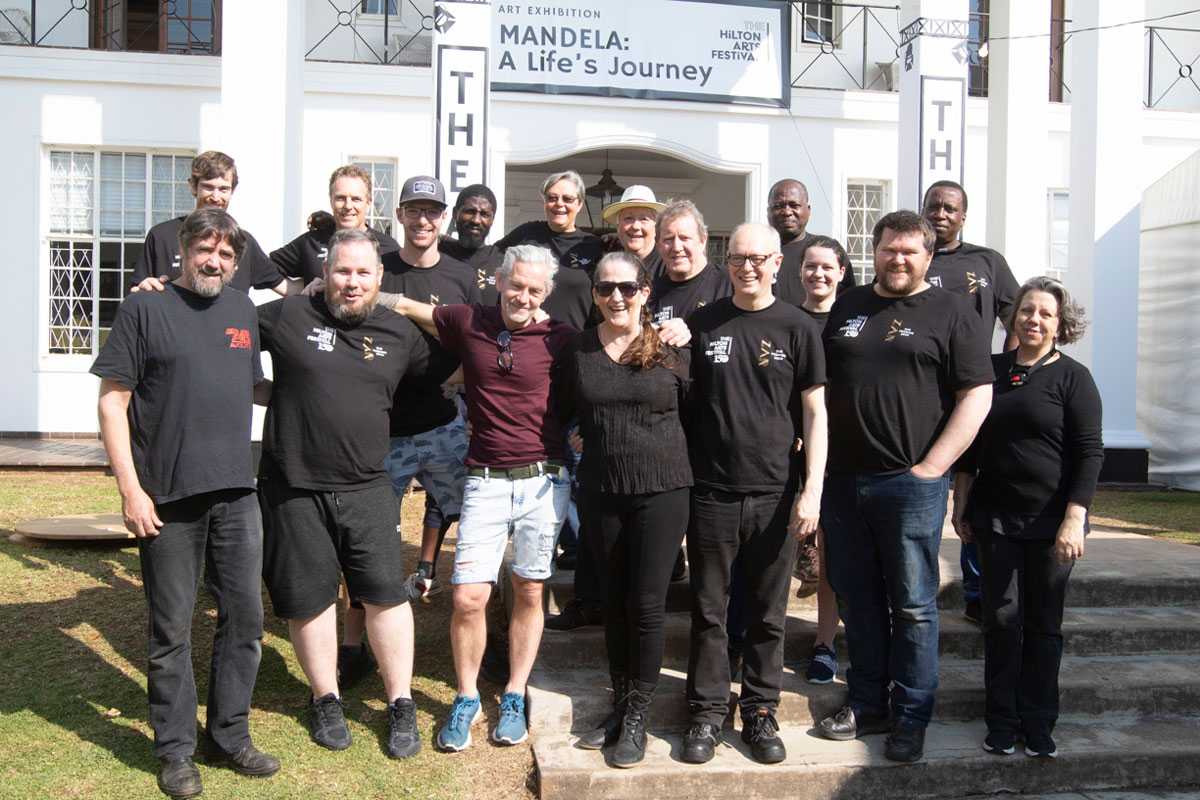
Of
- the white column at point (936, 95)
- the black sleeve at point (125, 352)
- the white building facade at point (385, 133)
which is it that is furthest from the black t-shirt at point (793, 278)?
the white building facade at point (385, 133)

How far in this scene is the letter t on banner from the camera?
8.27 metres

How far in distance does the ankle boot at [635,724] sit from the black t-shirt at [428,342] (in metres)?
1.41

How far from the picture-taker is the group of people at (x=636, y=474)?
3.81 m

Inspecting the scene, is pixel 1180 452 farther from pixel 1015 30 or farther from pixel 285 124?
pixel 285 124

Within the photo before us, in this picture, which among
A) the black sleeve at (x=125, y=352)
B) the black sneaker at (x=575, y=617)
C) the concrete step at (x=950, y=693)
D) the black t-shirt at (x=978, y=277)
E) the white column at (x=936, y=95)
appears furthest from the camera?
the white column at (x=936, y=95)

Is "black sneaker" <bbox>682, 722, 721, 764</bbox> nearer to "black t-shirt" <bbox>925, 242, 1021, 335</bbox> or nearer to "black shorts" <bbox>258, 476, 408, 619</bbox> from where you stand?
"black shorts" <bbox>258, 476, 408, 619</bbox>

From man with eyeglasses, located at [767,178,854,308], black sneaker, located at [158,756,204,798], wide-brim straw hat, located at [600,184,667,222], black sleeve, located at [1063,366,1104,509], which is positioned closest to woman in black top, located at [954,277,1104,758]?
black sleeve, located at [1063,366,1104,509]

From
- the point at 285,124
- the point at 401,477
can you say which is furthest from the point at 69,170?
the point at 401,477

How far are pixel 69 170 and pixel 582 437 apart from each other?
369 inches

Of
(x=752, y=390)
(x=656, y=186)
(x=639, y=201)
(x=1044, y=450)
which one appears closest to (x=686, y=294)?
(x=639, y=201)

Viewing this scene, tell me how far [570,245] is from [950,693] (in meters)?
2.52

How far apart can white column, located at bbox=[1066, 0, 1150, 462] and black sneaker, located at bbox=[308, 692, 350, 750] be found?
842 centimetres

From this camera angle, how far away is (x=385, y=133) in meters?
11.2

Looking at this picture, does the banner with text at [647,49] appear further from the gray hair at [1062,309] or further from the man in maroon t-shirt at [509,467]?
the gray hair at [1062,309]
